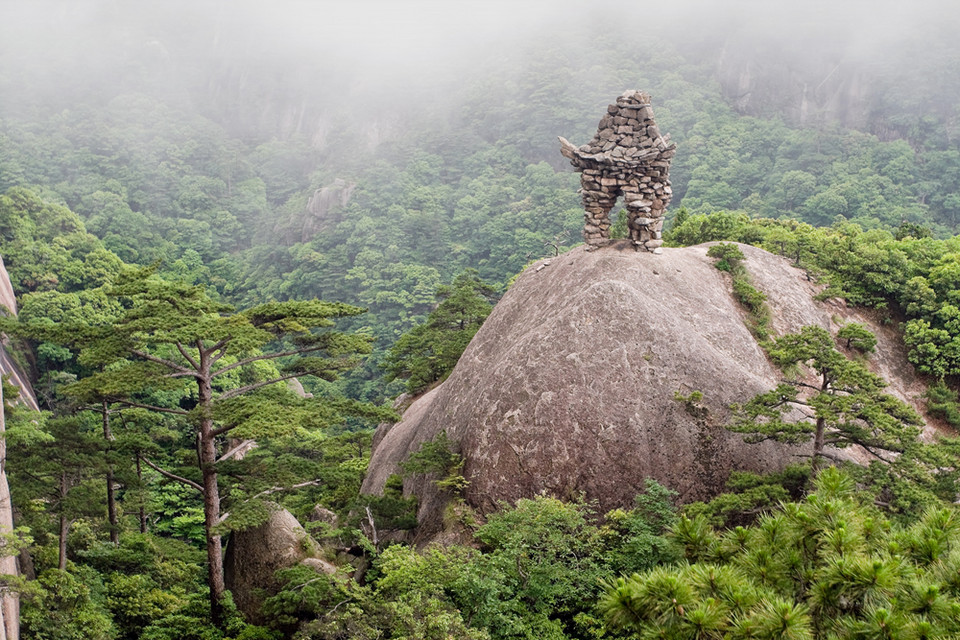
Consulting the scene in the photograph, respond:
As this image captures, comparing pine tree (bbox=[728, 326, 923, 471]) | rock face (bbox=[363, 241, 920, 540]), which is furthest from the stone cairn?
pine tree (bbox=[728, 326, 923, 471])

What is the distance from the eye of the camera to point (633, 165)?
52.5 feet

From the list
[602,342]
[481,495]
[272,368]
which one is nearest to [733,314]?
[602,342]

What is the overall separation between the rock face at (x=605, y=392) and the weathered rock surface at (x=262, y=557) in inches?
91.1

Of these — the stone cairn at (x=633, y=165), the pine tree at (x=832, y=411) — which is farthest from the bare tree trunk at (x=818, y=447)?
the stone cairn at (x=633, y=165)

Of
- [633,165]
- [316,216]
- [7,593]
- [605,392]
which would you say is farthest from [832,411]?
[316,216]

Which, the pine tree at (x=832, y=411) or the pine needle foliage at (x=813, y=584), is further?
the pine tree at (x=832, y=411)

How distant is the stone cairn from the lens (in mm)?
16016

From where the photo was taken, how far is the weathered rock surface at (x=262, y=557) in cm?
1454

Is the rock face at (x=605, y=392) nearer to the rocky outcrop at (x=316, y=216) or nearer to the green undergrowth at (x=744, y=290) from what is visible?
the green undergrowth at (x=744, y=290)

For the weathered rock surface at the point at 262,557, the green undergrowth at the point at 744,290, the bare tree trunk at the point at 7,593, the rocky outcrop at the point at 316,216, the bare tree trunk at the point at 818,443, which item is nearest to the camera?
the bare tree trunk at the point at 818,443

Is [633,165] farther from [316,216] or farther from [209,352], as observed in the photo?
[316,216]

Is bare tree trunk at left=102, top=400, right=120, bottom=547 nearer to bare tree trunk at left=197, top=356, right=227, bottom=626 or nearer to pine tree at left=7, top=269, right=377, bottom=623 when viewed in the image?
pine tree at left=7, top=269, right=377, bottom=623

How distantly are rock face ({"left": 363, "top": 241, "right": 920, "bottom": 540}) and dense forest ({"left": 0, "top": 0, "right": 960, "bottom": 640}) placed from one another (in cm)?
57

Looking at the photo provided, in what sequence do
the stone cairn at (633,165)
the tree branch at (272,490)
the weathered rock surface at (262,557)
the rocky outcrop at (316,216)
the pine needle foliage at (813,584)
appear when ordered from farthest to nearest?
the rocky outcrop at (316,216) < the stone cairn at (633,165) < the weathered rock surface at (262,557) < the tree branch at (272,490) < the pine needle foliage at (813,584)
